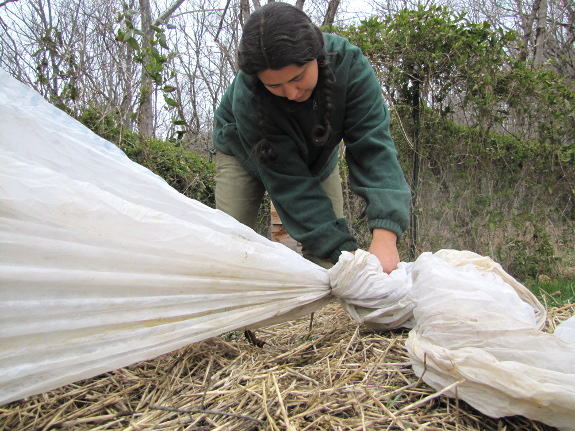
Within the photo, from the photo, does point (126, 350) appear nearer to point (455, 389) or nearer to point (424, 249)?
point (455, 389)

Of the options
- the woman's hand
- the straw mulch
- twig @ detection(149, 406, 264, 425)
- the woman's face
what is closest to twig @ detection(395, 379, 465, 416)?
the straw mulch

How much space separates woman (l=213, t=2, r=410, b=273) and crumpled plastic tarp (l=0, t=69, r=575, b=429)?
455 millimetres

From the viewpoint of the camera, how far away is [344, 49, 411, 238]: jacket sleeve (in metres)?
1.81

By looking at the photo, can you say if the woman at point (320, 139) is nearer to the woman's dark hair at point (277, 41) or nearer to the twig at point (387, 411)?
the woman's dark hair at point (277, 41)

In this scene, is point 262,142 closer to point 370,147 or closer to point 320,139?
point 320,139

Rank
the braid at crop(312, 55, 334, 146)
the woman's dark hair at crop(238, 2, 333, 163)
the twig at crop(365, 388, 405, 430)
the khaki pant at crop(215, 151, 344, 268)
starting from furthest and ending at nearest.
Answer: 1. the khaki pant at crop(215, 151, 344, 268)
2. the braid at crop(312, 55, 334, 146)
3. the woman's dark hair at crop(238, 2, 333, 163)
4. the twig at crop(365, 388, 405, 430)

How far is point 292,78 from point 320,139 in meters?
0.38

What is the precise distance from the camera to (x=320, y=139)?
1.92m

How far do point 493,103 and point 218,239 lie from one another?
156 inches

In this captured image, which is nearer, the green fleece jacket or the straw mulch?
the straw mulch

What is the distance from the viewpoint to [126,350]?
1098mm

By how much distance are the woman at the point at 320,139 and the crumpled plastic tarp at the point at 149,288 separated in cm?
45

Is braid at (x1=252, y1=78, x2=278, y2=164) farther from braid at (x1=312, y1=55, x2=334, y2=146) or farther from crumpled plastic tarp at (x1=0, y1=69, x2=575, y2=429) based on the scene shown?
crumpled plastic tarp at (x1=0, y1=69, x2=575, y2=429)

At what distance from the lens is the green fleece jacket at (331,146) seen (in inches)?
73.2
